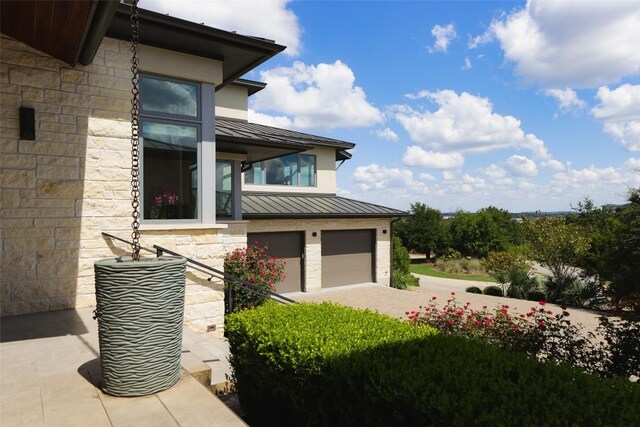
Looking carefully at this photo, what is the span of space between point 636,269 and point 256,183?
14536 mm

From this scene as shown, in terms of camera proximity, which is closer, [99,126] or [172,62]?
[99,126]

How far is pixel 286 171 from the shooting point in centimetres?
1811

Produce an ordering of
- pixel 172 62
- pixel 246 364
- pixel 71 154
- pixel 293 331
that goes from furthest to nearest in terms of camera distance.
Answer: pixel 172 62, pixel 71 154, pixel 246 364, pixel 293 331

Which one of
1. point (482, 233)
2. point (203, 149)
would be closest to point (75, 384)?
point (203, 149)

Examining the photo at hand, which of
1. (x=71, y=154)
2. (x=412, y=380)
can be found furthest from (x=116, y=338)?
(x=71, y=154)

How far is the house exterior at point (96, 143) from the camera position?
5.05 meters

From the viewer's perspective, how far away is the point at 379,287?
56.1ft

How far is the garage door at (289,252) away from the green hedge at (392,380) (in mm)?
11276

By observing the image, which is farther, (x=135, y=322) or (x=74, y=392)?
(x=74, y=392)

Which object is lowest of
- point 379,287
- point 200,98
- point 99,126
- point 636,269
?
point 379,287

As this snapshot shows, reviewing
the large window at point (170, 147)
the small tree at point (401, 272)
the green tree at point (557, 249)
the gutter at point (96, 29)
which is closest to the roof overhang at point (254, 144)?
the large window at point (170, 147)

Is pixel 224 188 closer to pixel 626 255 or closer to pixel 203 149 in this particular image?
pixel 203 149

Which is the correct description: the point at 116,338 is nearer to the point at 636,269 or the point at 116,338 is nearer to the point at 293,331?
the point at 293,331

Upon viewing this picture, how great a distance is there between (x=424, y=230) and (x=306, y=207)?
16.6 metres
